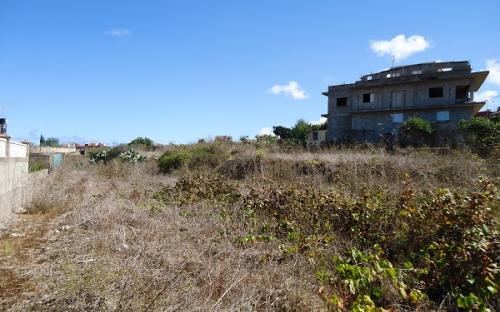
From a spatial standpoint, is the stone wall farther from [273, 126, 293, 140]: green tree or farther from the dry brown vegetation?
[273, 126, 293, 140]: green tree

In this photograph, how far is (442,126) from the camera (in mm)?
25734

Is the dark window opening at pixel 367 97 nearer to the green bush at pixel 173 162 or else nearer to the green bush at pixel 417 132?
the green bush at pixel 417 132

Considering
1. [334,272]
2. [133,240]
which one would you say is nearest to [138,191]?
[133,240]

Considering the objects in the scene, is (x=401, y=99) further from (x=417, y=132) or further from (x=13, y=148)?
(x=13, y=148)

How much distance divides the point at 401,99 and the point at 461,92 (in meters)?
4.82

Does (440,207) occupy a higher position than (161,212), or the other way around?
(440,207)

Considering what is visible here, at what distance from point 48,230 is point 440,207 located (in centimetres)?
503

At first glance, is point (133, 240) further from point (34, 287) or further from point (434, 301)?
point (434, 301)

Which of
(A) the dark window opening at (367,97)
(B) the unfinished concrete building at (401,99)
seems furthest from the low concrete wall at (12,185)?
(A) the dark window opening at (367,97)

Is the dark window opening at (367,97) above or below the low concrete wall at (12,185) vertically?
above

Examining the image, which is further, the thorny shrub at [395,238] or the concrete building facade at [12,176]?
the concrete building facade at [12,176]

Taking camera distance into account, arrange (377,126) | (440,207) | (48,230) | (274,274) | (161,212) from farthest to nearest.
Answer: (377,126), (161,212), (48,230), (440,207), (274,274)

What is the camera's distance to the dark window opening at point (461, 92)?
27.9 metres

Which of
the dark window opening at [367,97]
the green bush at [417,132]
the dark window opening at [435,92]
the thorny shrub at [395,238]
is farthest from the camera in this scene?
the dark window opening at [367,97]
